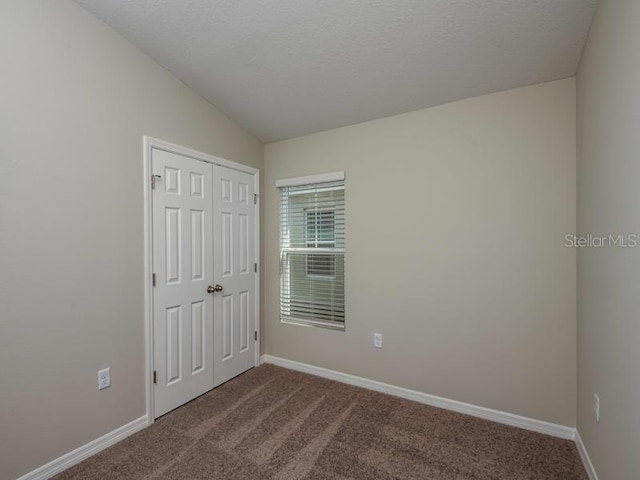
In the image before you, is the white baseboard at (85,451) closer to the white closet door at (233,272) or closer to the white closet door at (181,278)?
the white closet door at (181,278)

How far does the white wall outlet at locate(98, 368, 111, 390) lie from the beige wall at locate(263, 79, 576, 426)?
5.73 ft

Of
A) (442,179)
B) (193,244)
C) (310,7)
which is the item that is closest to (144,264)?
(193,244)

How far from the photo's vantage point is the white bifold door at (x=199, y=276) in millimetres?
2303

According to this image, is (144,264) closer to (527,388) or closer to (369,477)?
(369,477)

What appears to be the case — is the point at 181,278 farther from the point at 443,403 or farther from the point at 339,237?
the point at 443,403

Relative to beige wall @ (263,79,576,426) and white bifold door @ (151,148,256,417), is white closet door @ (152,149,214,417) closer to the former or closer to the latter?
white bifold door @ (151,148,256,417)

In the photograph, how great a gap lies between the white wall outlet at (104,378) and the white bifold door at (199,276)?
32 cm

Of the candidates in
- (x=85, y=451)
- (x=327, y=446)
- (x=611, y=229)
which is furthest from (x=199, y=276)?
(x=611, y=229)

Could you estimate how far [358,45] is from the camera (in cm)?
191

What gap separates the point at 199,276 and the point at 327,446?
1653mm

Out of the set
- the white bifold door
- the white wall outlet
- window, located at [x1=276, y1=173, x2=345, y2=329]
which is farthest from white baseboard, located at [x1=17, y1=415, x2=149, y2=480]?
window, located at [x1=276, y1=173, x2=345, y2=329]

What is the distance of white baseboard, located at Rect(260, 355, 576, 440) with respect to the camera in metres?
2.03

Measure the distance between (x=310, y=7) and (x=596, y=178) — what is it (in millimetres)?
1839

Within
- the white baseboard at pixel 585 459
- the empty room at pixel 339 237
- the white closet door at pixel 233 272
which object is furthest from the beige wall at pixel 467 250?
the white closet door at pixel 233 272
